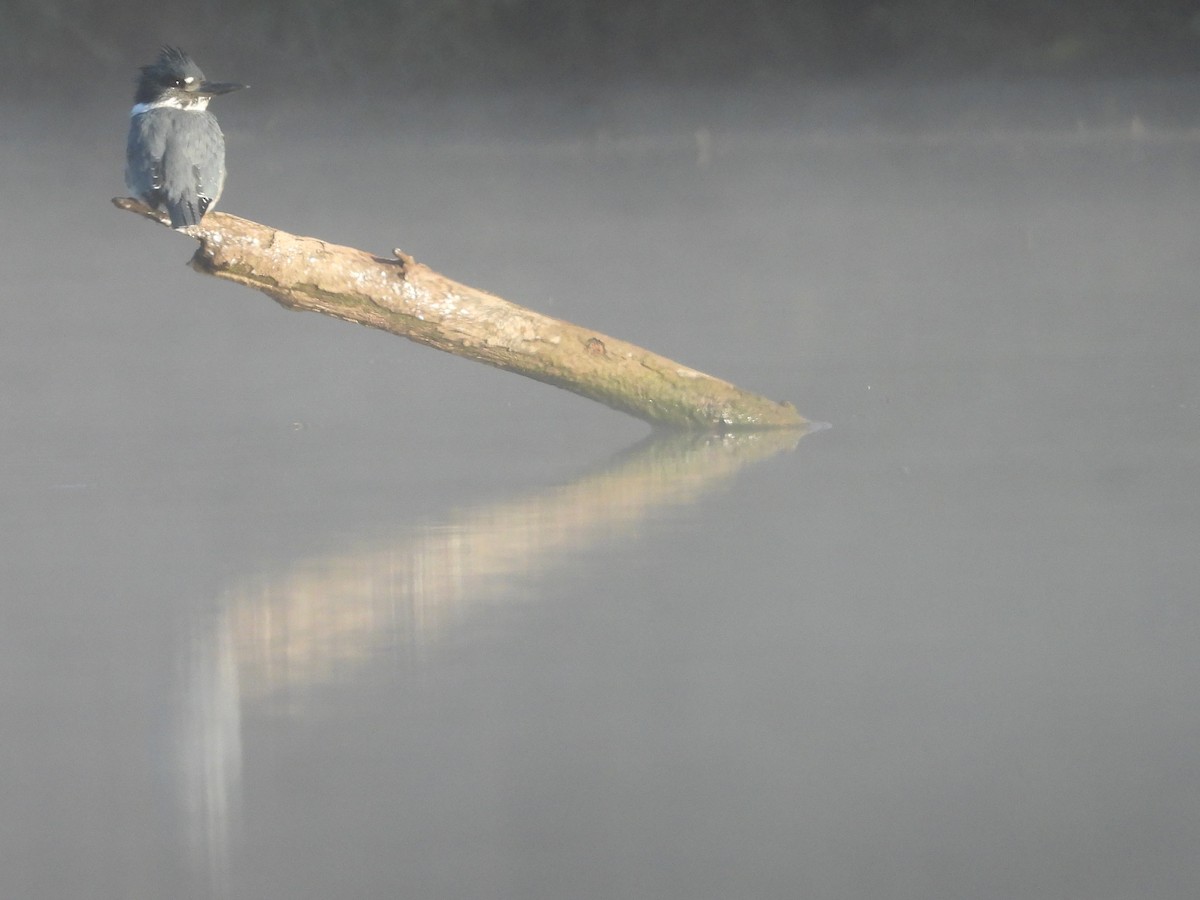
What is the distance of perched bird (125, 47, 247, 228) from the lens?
3.78 metres

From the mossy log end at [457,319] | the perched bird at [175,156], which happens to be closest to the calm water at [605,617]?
the mossy log end at [457,319]

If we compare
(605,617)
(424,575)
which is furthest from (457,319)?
(605,617)

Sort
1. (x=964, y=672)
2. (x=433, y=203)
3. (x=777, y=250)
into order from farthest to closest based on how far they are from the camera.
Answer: (x=433, y=203)
(x=777, y=250)
(x=964, y=672)

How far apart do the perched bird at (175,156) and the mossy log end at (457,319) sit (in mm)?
61

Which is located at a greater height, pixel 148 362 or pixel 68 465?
pixel 148 362

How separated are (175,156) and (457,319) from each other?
0.82 meters

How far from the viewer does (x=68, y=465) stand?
4.65 m

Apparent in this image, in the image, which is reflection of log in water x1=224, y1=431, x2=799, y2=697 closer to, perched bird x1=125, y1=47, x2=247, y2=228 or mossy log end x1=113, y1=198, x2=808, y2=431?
mossy log end x1=113, y1=198, x2=808, y2=431

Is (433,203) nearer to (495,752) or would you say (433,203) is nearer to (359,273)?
(359,273)

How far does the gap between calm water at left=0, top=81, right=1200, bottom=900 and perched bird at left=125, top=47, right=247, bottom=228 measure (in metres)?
0.73

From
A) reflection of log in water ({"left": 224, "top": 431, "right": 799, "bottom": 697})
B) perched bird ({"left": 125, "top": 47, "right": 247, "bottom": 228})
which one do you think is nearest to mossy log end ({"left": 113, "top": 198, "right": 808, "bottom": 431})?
perched bird ({"left": 125, "top": 47, "right": 247, "bottom": 228})

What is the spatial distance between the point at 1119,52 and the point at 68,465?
30.9 feet

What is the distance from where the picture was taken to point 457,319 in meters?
4.24

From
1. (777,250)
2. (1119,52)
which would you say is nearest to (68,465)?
(777,250)
